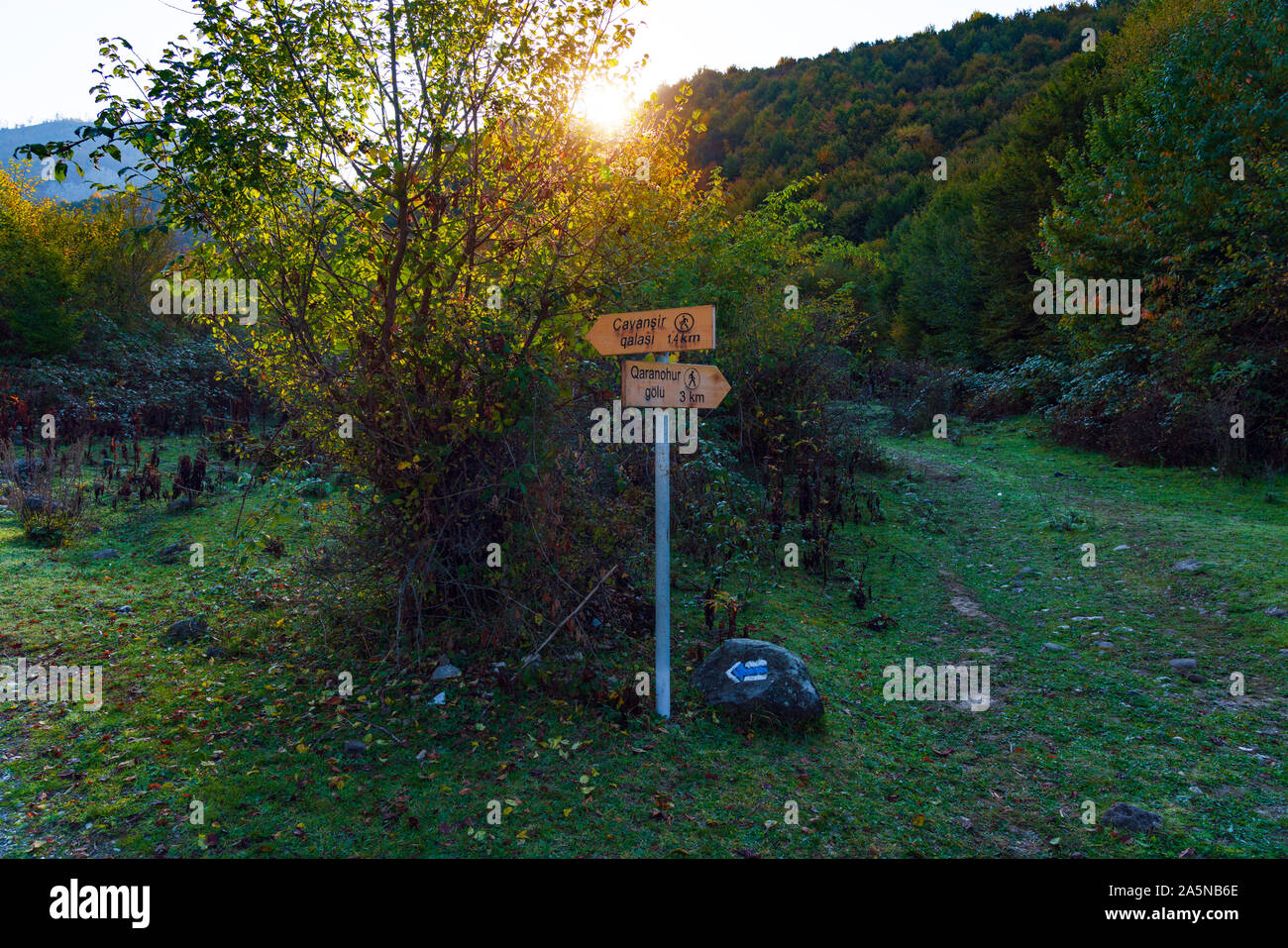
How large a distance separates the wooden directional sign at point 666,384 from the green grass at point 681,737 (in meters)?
1.89

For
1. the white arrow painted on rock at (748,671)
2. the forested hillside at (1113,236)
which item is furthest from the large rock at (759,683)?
the forested hillside at (1113,236)

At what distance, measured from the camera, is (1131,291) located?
14359 millimetres

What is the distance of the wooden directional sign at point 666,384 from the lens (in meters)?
4.22

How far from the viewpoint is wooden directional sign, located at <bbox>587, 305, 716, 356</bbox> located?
4100mm

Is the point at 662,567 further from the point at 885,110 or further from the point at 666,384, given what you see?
the point at 885,110

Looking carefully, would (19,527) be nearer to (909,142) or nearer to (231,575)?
(231,575)

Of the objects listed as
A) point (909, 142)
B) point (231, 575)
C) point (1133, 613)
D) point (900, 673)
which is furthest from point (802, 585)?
point (909, 142)

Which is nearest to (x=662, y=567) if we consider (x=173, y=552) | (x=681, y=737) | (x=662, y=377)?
(x=681, y=737)

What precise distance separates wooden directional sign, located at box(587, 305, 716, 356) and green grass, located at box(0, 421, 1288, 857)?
2157 mm

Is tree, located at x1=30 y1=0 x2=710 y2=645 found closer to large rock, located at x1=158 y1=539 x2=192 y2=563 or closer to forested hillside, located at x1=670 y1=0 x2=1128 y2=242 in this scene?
large rock, located at x1=158 y1=539 x2=192 y2=563

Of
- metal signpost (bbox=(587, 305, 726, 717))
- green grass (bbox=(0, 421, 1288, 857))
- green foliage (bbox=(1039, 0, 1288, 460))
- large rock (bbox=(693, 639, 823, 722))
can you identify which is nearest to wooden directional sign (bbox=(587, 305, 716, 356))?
metal signpost (bbox=(587, 305, 726, 717))

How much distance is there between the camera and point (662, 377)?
4254 mm

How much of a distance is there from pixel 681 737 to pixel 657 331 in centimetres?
236
